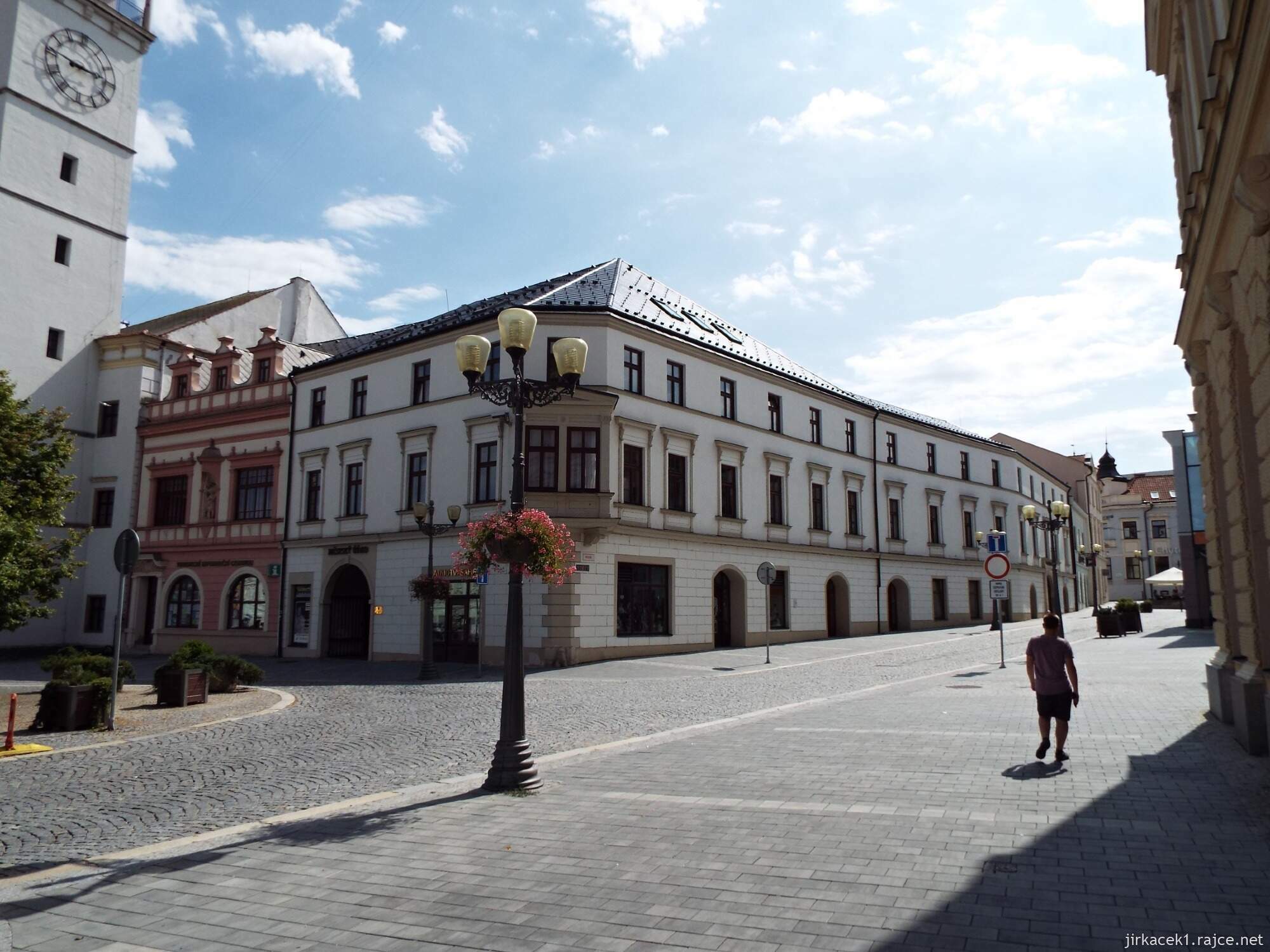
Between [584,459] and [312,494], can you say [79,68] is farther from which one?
[584,459]

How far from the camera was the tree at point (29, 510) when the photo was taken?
17.9 m

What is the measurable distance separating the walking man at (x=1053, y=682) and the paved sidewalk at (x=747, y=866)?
363mm

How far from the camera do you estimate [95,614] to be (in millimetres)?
37781

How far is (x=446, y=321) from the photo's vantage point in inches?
1206

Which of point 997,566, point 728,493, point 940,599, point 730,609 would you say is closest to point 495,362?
point 728,493

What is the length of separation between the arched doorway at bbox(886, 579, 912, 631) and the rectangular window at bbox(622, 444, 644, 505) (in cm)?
1905

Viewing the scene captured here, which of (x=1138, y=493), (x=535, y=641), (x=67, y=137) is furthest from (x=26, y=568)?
(x=1138, y=493)

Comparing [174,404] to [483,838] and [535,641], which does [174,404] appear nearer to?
[535,641]

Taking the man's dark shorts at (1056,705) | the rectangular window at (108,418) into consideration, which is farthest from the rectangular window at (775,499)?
the rectangular window at (108,418)

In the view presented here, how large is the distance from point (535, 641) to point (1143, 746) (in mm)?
17631

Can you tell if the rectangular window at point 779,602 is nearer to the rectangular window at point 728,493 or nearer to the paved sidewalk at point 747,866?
the rectangular window at point 728,493

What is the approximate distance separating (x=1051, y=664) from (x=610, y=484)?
17686mm

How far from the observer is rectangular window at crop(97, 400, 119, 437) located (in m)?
38.5

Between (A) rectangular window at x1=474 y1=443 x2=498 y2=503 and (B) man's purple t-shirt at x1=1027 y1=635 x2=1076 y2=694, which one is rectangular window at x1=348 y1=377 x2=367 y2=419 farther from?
(B) man's purple t-shirt at x1=1027 y1=635 x2=1076 y2=694
